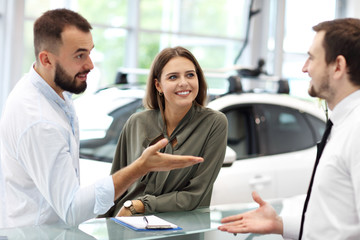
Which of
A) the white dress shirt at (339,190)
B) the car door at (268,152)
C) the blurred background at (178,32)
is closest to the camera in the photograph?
the white dress shirt at (339,190)

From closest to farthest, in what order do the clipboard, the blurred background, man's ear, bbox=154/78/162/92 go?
the clipboard
man's ear, bbox=154/78/162/92
the blurred background

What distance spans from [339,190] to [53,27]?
1229 mm

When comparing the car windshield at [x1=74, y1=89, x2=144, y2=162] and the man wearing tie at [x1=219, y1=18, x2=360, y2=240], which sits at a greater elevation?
the man wearing tie at [x1=219, y1=18, x2=360, y2=240]

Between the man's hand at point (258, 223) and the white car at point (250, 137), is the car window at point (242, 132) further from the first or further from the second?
the man's hand at point (258, 223)

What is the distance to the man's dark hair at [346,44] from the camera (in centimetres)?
182

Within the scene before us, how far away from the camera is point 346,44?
1.83 meters

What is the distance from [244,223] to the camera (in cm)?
203

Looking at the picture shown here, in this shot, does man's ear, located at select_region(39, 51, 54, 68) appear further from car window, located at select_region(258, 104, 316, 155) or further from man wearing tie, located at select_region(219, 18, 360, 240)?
car window, located at select_region(258, 104, 316, 155)

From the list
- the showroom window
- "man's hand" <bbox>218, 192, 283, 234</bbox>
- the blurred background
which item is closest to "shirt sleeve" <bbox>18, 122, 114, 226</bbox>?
"man's hand" <bbox>218, 192, 283, 234</bbox>

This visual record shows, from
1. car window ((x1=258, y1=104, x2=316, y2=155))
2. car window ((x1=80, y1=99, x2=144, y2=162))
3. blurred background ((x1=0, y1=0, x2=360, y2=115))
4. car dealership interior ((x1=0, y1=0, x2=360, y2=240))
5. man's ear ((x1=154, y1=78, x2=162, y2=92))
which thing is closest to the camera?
car dealership interior ((x1=0, y1=0, x2=360, y2=240))

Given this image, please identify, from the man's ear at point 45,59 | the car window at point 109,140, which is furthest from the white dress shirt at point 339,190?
the car window at point 109,140

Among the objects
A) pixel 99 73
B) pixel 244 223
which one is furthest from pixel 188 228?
pixel 99 73

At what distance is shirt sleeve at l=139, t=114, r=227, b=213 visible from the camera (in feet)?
8.40

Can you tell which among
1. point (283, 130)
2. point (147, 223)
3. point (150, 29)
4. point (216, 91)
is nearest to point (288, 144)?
point (283, 130)
